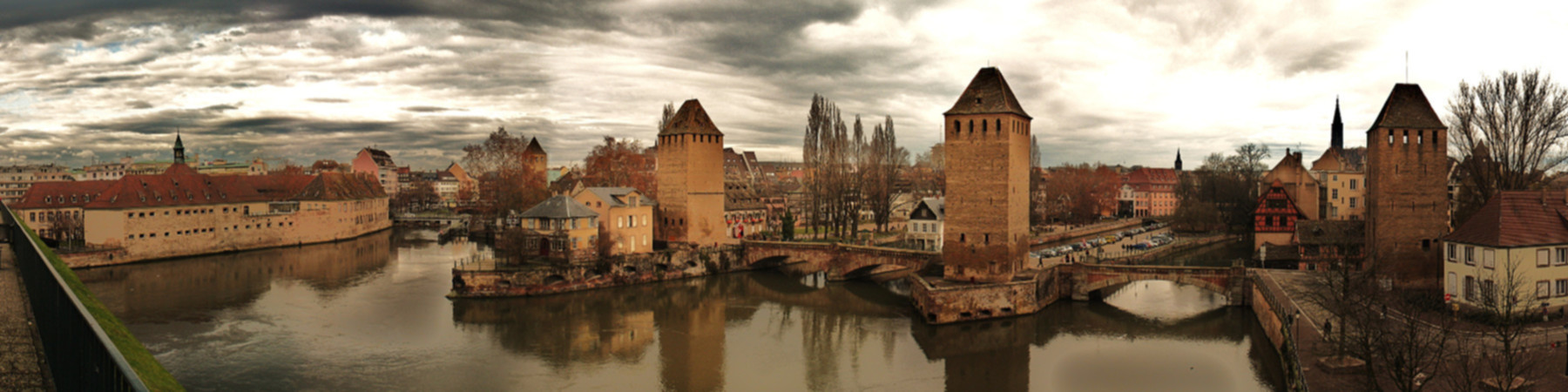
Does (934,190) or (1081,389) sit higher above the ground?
(934,190)

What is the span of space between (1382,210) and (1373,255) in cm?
314

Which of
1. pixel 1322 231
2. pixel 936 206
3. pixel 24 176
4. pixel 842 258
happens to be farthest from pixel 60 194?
pixel 24 176

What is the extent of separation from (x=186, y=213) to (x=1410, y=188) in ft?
163

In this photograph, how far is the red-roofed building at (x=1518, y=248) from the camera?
18406 mm

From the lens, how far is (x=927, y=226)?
3928 centimetres

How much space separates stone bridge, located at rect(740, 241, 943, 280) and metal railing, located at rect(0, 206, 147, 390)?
24.4 meters

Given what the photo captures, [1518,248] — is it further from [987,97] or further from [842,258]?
[842,258]

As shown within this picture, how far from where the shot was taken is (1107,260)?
30078 millimetres

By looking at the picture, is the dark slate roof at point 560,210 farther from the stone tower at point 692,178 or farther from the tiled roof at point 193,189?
the tiled roof at point 193,189

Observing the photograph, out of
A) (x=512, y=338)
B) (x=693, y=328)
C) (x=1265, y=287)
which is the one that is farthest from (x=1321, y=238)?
(x=512, y=338)

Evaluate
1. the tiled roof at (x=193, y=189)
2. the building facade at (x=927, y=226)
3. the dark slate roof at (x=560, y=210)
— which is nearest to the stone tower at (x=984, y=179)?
the building facade at (x=927, y=226)

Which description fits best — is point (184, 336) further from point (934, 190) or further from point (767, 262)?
point (934, 190)

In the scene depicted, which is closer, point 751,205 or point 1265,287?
point 1265,287

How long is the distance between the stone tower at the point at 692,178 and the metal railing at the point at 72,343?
85.2ft
